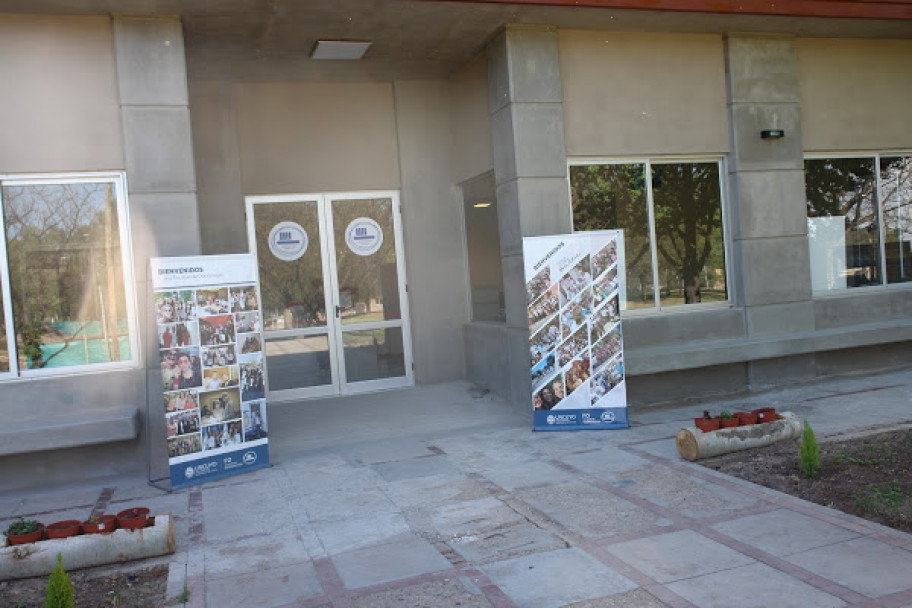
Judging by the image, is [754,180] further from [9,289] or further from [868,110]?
[9,289]

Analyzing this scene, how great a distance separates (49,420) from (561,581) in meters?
4.75

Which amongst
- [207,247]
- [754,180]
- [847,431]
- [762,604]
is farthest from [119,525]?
[754,180]

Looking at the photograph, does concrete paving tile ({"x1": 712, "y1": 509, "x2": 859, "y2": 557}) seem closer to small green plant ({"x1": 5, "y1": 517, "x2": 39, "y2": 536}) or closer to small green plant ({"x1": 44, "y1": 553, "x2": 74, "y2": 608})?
small green plant ({"x1": 44, "y1": 553, "x2": 74, "y2": 608})

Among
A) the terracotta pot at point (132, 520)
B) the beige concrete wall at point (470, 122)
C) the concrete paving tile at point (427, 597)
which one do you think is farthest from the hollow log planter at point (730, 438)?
the terracotta pot at point (132, 520)

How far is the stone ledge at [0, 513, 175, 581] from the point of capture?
4.50 meters

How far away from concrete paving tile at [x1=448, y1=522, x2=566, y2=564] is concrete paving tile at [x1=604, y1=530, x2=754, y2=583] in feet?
1.30

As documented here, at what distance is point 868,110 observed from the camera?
929 centimetres

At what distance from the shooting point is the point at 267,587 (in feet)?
13.8

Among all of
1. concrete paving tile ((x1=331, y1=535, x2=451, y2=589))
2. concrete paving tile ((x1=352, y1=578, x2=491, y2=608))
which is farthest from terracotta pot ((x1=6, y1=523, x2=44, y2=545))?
concrete paving tile ((x1=352, y1=578, x2=491, y2=608))

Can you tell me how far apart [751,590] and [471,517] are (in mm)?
1920

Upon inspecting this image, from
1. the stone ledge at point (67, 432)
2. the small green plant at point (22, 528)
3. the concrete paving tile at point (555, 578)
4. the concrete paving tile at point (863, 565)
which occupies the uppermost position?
the stone ledge at point (67, 432)

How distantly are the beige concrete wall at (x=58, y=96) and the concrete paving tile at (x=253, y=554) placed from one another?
371cm

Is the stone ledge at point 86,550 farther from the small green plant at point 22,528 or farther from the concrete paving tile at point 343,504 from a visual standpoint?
the concrete paving tile at point 343,504

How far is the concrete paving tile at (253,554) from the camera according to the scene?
14.8ft
